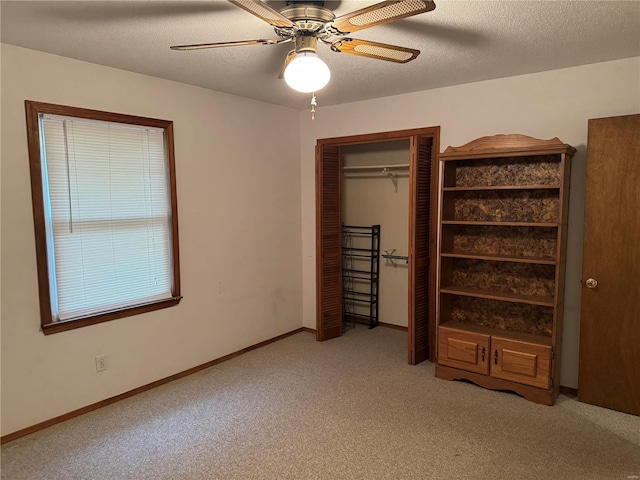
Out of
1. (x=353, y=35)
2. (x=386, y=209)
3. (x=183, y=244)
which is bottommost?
(x=183, y=244)

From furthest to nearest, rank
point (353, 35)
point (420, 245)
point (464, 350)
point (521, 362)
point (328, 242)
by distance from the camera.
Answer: point (328, 242)
point (420, 245)
point (464, 350)
point (521, 362)
point (353, 35)

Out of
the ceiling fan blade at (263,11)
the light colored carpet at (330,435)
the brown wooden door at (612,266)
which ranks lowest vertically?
the light colored carpet at (330,435)

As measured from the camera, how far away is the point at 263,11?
5.48 ft

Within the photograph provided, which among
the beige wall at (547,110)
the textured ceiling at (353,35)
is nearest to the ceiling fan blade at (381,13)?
the textured ceiling at (353,35)

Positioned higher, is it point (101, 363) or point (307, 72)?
point (307, 72)

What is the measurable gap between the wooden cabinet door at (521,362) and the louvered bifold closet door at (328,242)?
1808mm

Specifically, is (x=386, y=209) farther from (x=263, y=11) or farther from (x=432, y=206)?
(x=263, y=11)

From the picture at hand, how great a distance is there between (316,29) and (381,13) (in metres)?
0.40

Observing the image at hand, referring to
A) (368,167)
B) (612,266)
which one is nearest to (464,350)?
(612,266)

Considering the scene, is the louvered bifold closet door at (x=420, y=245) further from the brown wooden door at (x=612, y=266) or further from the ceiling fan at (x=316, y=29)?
the ceiling fan at (x=316, y=29)

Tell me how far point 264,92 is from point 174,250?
5.28ft

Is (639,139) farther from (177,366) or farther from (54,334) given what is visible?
(54,334)

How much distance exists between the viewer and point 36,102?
2.70 m

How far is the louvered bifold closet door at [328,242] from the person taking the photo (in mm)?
4488
